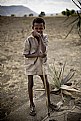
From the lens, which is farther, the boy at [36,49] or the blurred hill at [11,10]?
the blurred hill at [11,10]

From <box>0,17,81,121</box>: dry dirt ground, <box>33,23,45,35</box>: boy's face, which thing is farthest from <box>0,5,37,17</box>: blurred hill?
A: <box>33,23,45,35</box>: boy's face

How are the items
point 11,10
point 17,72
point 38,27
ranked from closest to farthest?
point 38,27 → point 17,72 → point 11,10

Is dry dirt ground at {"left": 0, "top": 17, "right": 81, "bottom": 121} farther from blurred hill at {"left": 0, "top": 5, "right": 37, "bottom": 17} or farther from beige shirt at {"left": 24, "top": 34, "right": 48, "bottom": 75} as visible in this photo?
blurred hill at {"left": 0, "top": 5, "right": 37, "bottom": 17}

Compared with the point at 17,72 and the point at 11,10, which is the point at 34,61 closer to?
the point at 17,72

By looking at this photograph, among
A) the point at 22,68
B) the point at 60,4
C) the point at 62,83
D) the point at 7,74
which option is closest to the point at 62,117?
the point at 62,83

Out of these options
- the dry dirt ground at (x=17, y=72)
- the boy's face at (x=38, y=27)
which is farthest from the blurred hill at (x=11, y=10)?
the boy's face at (x=38, y=27)

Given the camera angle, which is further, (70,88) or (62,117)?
(70,88)

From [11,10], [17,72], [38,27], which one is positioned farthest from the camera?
[11,10]

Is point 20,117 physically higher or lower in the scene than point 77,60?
lower

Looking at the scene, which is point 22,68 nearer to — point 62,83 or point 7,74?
point 7,74

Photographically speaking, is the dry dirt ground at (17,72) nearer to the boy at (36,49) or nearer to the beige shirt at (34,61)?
the boy at (36,49)

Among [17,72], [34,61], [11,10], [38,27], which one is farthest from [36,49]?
[11,10]

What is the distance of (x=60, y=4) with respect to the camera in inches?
224

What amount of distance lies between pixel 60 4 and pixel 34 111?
3.63 meters
